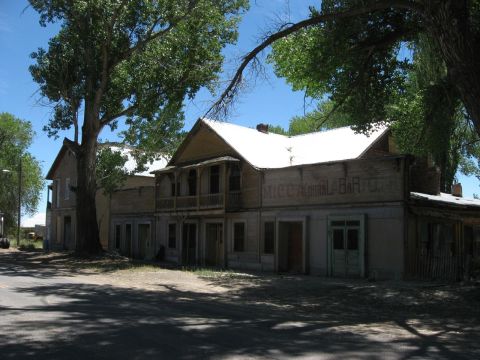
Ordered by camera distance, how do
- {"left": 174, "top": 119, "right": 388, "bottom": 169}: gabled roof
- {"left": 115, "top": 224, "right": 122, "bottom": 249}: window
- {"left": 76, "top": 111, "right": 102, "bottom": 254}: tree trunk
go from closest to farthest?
{"left": 174, "top": 119, "right": 388, "bottom": 169}: gabled roof
{"left": 76, "top": 111, "right": 102, "bottom": 254}: tree trunk
{"left": 115, "top": 224, "right": 122, "bottom": 249}: window

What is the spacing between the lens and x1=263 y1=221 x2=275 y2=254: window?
24.1 m

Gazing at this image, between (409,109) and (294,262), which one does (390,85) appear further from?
(294,262)

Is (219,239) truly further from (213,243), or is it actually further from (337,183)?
(337,183)

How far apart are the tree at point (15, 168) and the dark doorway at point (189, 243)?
32.4 meters

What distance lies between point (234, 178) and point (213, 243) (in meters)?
4.14

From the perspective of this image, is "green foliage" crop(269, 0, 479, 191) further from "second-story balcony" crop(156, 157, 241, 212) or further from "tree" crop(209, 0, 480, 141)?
"second-story balcony" crop(156, 157, 241, 212)

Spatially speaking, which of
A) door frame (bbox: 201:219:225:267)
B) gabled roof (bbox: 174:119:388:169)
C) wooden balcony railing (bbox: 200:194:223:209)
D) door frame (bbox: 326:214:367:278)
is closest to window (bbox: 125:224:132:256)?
gabled roof (bbox: 174:119:388:169)

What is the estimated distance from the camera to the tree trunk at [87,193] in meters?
28.0

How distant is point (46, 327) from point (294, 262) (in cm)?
1648

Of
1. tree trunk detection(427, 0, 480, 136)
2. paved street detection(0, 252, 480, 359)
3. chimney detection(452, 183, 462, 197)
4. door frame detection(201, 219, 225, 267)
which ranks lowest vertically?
paved street detection(0, 252, 480, 359)

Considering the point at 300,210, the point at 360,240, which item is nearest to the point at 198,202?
the point at 300,210

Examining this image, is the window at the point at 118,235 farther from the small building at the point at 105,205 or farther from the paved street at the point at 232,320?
the paved street at the point at 232,320

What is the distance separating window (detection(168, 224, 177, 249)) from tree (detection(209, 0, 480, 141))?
1353cm

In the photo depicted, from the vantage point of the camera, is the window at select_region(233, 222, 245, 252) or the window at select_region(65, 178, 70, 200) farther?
the window at select_region(65, 178, 70, 200)
